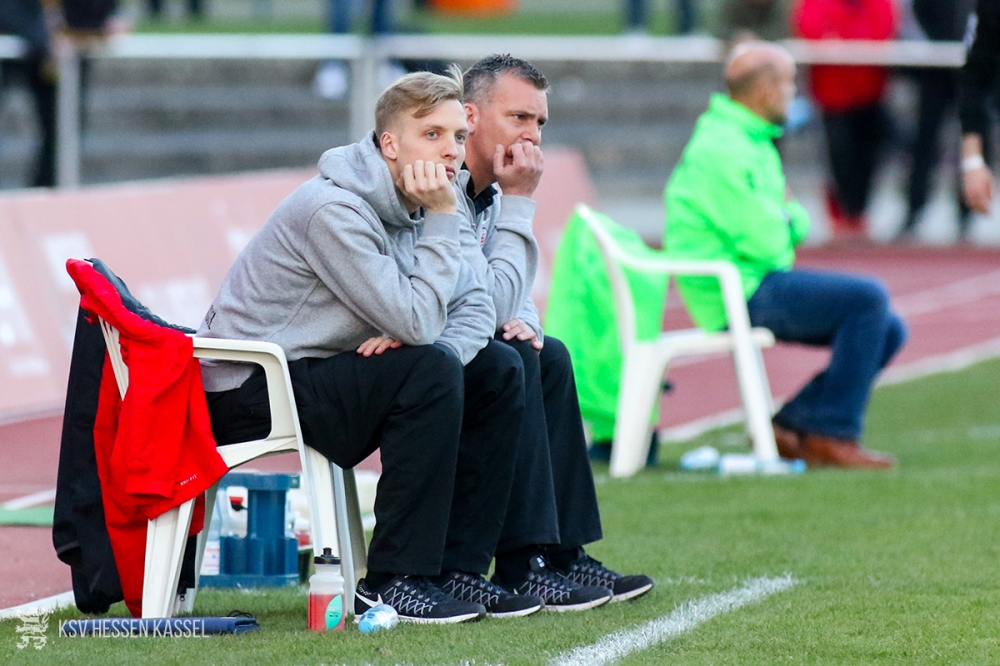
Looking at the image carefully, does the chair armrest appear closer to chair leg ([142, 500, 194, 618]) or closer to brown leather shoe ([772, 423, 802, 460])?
chair leg ([142, 500, 194, 618])

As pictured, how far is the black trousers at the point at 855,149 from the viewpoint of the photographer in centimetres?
1811

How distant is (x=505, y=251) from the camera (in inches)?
208

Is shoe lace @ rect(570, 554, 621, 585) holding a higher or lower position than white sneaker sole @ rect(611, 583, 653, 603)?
higher

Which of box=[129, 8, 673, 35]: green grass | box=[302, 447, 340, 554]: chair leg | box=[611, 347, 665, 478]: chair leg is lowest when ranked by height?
box=[611, 347, 665, 478]: chair leg

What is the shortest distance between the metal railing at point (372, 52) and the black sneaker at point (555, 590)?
8531 mm

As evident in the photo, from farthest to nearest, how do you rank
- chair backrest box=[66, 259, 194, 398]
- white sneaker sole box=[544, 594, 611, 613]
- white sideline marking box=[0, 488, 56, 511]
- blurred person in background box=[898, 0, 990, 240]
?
blurred person in background box=[898, 0, 990, 240] < white sideline marking box=[0, 488, 56, 511] < white sneaker sole box=[544, 594, 611, 613] < chair backrest box=[66, 259, 194, 398]

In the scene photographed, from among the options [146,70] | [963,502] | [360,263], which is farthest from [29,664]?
[146,70]

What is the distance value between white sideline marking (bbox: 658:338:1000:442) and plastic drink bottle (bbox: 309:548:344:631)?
14.8 feet

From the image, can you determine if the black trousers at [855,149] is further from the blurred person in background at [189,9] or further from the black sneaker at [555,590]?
the black sneaker at [555,590]

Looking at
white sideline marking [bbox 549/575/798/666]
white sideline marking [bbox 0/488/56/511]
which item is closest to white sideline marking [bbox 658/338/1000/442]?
white sideline marking [bbox 0/488/56/511]

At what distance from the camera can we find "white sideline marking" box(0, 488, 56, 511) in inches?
273

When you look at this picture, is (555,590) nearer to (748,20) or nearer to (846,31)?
(748,20)

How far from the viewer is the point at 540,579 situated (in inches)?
202

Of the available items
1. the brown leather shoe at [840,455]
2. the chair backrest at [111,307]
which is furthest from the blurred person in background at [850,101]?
the chair backrest at [111,307]
